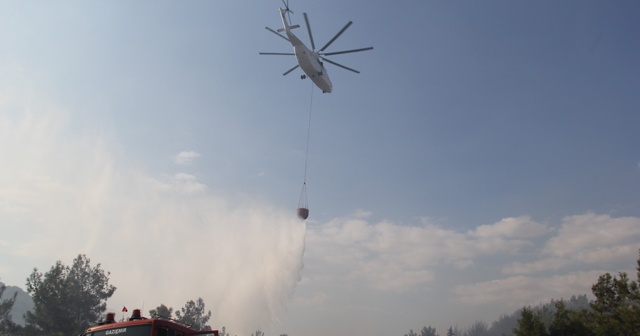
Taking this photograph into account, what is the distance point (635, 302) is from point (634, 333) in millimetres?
5120

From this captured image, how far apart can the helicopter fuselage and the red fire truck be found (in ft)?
84.3

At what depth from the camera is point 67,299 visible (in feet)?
221

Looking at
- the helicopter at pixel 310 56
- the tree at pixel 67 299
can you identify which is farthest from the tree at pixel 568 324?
the tree at pixel 67 299

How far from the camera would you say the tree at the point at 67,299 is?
212ft

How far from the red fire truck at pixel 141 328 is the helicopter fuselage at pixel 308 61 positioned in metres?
25.7

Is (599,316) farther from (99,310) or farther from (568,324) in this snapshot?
(99,310)

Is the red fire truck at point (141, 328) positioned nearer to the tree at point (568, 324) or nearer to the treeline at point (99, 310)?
the treeline at point (99, 310)

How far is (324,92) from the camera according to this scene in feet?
136

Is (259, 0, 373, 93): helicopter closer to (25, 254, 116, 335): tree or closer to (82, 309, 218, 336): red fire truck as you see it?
(82, 309, 218, 336): red fire truck

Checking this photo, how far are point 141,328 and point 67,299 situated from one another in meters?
64.4

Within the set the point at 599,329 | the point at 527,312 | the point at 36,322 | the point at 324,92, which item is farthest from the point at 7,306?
the point at 599,329

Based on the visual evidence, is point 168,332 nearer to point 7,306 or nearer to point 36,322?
point 36,322

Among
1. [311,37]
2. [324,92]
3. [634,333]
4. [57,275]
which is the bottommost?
[634,333]

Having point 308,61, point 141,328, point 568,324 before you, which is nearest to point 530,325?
point 568,324
